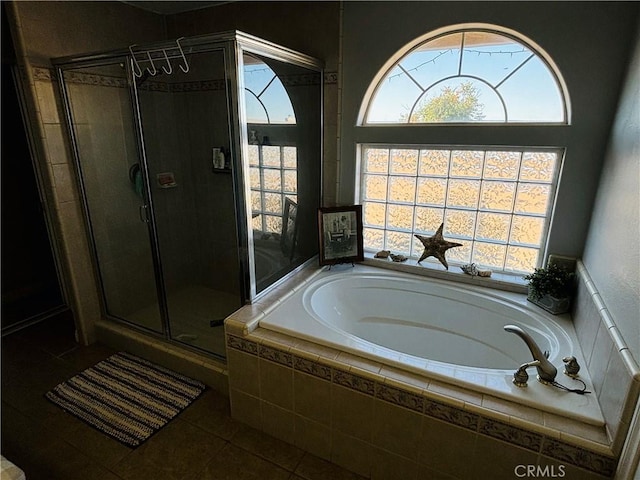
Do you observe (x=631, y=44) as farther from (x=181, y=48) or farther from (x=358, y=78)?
(x=181, y=48)

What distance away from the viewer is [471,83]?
6.82 ft

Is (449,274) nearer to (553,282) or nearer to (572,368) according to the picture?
(553,282)

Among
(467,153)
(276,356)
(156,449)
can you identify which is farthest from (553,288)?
(156,449)

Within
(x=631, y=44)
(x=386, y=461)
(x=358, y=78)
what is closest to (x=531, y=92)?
(x=631, y=44)

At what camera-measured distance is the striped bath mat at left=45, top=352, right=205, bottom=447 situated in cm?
187

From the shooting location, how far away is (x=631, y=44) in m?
1.65

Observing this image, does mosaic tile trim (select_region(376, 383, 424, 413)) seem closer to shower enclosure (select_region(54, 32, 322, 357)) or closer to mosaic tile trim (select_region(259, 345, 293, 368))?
mosaic tile trim (select_region(259, 345, 293, 368))

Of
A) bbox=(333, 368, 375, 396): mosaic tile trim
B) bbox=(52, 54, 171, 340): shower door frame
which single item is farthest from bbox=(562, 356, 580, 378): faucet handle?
bbox=(52, 54, 171, 340): shower door frame

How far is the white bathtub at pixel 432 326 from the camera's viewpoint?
1453 millimetres

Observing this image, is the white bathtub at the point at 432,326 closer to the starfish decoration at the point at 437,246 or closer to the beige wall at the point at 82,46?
the starfish decoration at the point at 437,246

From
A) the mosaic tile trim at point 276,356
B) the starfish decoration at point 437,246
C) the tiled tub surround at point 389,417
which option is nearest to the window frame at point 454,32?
the starfish decoration at point 437,246

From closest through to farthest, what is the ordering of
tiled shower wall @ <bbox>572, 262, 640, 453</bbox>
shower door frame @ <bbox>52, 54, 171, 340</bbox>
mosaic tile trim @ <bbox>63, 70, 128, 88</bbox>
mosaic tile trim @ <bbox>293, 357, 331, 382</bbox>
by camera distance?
tiled shower wall @ <bbox>572, 262, 640, 453</bbox>
mosaic tile trim @ <bbox>293, 357, 331, 382</bbox>
shower door frame @ <bbox>52, 54, 171, 340</bbox>
mosaic tile trim @ <bbox>63, 70, 128, 88</bbox>

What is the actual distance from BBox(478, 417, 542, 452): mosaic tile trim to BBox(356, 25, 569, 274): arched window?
1215 millimetres

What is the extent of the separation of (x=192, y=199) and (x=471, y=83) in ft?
7.02
